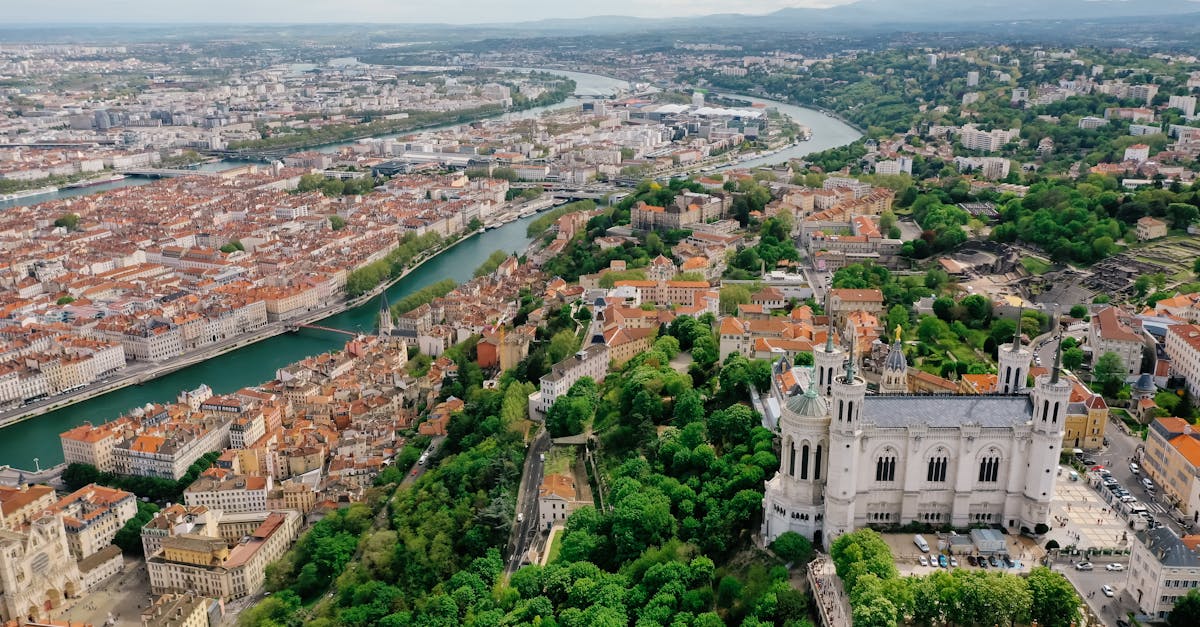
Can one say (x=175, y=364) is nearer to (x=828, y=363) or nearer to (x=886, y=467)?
(x=828, y=363)

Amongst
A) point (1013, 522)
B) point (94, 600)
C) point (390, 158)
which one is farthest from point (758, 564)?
point (390, 158)

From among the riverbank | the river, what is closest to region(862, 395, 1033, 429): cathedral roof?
the river

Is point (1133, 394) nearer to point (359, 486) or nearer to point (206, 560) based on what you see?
point (359, 486)

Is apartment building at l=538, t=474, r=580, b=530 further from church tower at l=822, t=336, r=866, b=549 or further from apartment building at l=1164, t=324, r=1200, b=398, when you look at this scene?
apartment building at l=1164, t=324, r=1200, b=398

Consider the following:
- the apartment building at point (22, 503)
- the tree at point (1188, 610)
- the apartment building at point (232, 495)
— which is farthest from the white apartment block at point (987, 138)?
the apartment building at point (22, 503)

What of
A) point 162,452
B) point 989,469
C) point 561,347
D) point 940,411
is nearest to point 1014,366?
point 989,469

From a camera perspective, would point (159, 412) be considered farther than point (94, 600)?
Yes

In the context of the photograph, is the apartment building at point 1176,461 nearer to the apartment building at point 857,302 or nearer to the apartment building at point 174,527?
the apartment building at point 857,302
